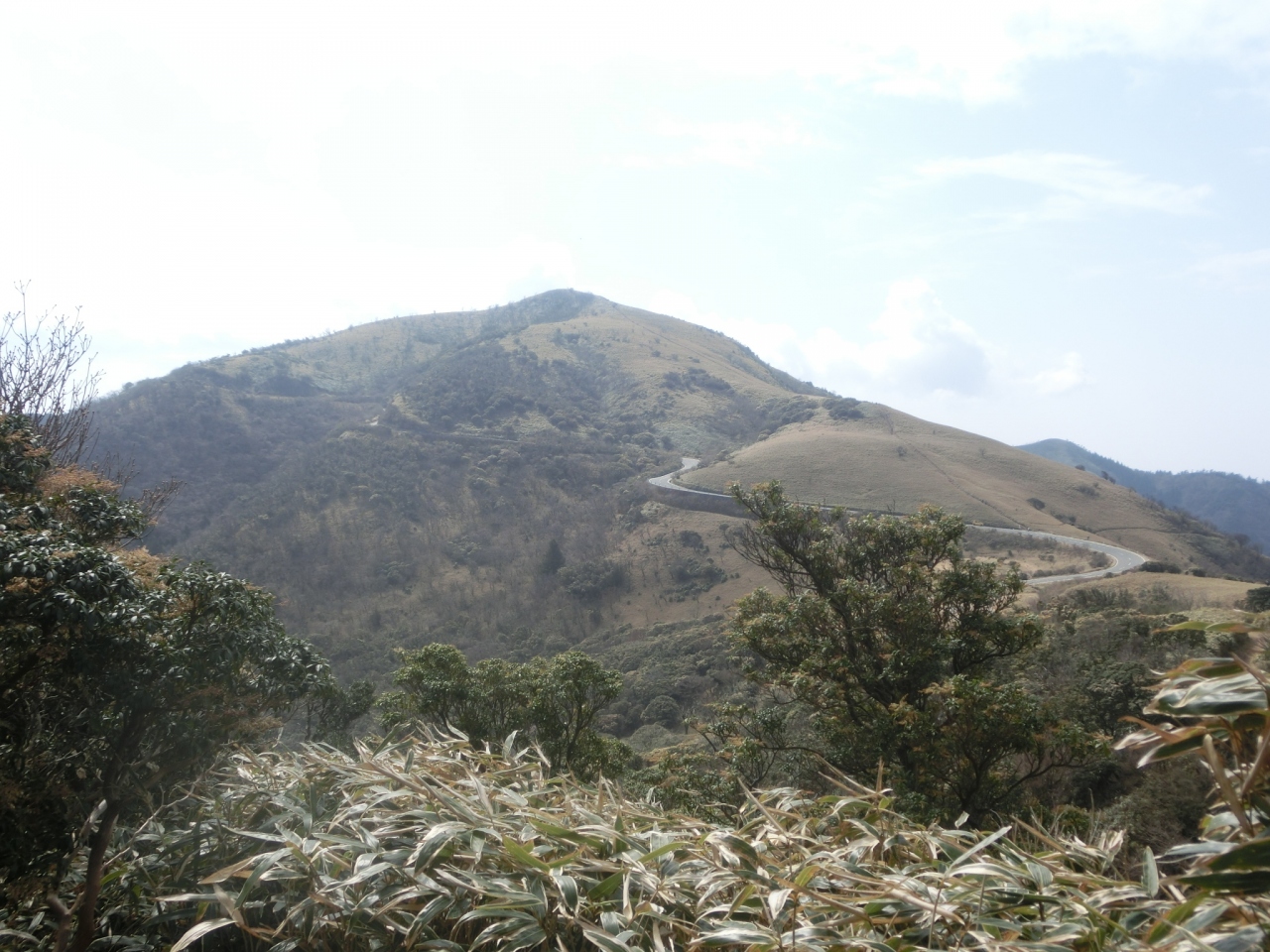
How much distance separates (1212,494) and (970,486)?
74.1 m

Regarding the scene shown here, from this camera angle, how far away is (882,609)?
280 inches

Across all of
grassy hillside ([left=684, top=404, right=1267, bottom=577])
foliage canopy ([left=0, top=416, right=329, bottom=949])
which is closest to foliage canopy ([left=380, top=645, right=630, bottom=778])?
foliage canopy ([left=0, top=416, right=329, bottom=949])

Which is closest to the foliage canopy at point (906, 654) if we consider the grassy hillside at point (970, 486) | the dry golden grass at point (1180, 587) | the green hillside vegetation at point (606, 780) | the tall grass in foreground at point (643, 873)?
the green hillside vegetation at point (606, 780)

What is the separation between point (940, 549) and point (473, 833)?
22.6 ft

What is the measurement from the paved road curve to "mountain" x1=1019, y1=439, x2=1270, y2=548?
3353 cm

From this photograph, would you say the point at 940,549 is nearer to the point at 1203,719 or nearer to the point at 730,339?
the point at 1203,719

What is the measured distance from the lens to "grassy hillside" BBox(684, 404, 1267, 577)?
131ft

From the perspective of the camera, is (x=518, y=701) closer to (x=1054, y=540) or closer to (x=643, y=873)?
(x=643, y=873)

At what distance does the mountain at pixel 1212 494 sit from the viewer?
8000 cm

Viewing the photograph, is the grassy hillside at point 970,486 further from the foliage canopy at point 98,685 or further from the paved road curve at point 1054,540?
the foliage canopy at point 98,685

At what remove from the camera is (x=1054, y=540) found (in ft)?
117

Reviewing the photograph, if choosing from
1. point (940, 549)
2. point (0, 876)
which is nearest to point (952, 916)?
point (0, 876)

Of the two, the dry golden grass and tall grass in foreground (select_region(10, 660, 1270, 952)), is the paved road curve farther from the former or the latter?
tall grass in foreground (select_region(10, 660, 1270, 952))

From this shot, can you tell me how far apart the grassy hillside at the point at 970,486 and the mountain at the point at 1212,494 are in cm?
1842
